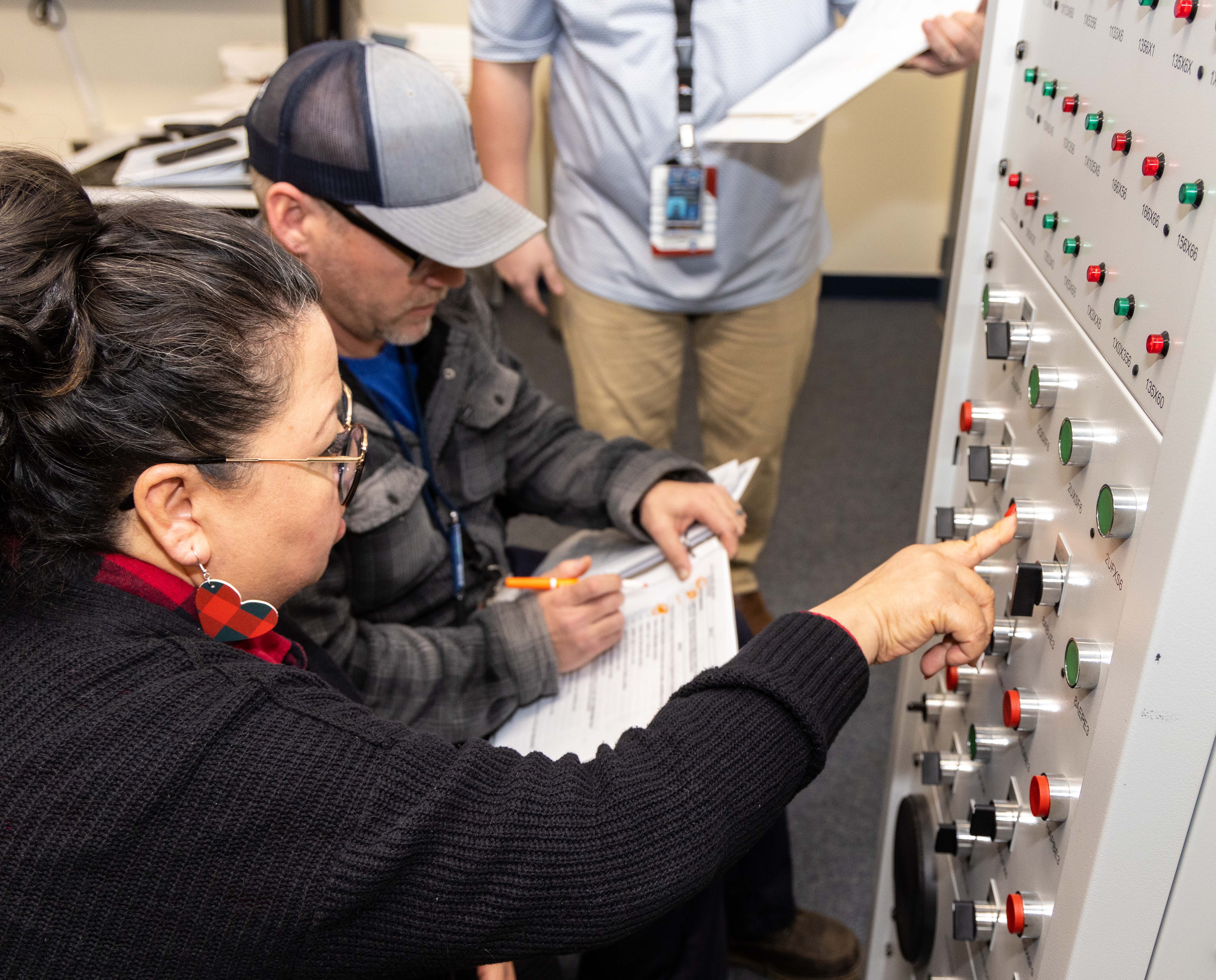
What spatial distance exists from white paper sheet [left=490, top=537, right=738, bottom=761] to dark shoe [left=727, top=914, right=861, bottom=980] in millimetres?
546

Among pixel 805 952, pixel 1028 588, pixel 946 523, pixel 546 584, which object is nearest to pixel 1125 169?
pixel 1028 588

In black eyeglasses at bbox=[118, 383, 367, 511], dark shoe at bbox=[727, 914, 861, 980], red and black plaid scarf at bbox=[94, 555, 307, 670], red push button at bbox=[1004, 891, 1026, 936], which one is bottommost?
dark shoe at bbox=[727, 914, 861, 980]

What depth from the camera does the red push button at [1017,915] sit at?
2.42 ft

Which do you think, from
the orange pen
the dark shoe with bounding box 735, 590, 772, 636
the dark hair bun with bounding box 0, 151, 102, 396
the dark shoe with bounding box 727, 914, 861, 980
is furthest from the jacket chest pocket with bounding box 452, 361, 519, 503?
the dark shoe with bounding box 735, 590, 772, 636

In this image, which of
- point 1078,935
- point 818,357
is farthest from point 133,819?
point 818,357

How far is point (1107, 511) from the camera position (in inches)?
23.5

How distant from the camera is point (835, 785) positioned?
175 cm

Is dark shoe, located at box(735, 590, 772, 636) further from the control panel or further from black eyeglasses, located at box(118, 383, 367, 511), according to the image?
black eyeglasses, located at box(118, 383, 367, 511)

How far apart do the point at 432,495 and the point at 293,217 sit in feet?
1.12

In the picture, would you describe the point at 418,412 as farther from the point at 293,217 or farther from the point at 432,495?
the point at 293,217

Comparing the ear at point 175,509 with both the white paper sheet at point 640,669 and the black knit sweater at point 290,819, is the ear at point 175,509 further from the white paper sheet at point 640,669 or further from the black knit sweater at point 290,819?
the white paper sheet at point 640,669

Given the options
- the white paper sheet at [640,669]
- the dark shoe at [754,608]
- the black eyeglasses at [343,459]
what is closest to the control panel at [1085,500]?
the white paper sheet at [640,669]

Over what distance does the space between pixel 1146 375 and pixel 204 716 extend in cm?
57

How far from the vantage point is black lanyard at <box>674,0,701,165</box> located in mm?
1437
